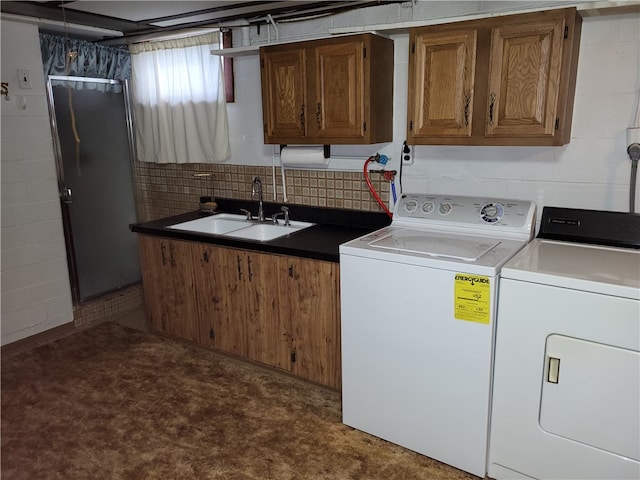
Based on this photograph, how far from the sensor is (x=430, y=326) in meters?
2.07

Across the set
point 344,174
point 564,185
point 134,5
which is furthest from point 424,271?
point 134,5

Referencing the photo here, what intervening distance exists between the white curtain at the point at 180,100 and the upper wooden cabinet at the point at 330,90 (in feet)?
2.50

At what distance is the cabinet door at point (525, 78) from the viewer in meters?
2.05

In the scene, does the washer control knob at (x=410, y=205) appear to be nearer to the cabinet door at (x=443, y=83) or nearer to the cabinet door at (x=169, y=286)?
the cabinet door at (x=443, y=83)

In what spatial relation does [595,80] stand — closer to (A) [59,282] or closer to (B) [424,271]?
(B) [424,271]

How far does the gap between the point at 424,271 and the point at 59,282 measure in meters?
2.94

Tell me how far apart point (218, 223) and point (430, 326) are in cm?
200

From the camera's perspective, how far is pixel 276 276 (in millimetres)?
2730

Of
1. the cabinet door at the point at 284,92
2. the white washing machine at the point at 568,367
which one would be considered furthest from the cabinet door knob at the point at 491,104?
the cabinet door at the point at 284,92

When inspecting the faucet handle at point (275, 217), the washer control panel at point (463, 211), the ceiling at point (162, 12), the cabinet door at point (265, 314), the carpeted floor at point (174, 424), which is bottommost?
the carpeted floor at point (174, 424)

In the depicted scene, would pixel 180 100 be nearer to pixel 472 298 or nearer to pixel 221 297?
pixel 221 297

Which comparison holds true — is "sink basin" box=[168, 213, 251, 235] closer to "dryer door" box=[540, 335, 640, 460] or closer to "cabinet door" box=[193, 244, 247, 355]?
"cabinet door" box=[193, 244, 247, 355]

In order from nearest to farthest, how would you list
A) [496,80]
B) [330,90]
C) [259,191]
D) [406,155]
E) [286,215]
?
[496,80]
[330,90]
[406,155]
[286,215]
[259,191]

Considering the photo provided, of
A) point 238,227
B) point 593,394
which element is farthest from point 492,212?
point 238,227
